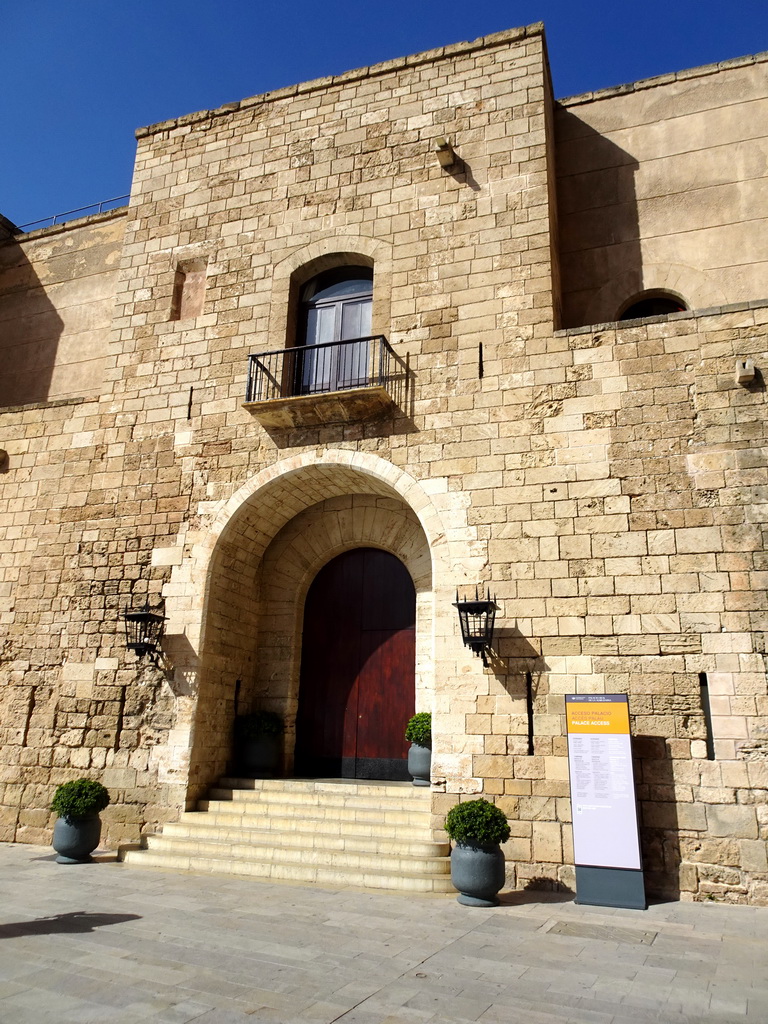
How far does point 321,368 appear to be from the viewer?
31.3 feet

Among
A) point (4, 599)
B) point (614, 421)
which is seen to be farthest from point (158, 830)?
point (614, 421)

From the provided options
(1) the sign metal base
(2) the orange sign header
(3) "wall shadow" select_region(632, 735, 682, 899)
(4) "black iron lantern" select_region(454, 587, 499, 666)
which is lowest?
(1) the sign metal base

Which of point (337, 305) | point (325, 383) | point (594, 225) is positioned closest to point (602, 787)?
point (325, 383)

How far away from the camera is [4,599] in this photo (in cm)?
1000

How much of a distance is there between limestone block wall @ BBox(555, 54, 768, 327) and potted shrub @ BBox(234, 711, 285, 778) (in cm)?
628

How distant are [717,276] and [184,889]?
870 centimetres

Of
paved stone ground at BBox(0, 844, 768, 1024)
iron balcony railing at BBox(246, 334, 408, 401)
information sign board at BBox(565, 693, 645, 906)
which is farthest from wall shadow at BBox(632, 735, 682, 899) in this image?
iron balcony railing at BBox(246, 334, 408, 401)

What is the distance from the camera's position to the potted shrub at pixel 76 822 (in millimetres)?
7648

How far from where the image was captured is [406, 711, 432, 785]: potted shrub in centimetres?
836

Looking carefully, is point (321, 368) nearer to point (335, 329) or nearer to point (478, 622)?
point (335, 329)

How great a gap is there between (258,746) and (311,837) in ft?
6.15

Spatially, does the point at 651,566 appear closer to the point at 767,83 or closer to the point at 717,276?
the point at 717,276

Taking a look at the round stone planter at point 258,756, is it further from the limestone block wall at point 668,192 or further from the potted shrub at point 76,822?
the limestone block wall at point 668,192

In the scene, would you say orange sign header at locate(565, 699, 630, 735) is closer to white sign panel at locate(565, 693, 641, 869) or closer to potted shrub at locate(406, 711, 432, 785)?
white sign panel at locate(565, 693, 641, 869)
